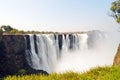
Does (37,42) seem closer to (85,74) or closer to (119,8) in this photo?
(119,8)

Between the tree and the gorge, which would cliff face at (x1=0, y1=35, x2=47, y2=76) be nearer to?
the gorge

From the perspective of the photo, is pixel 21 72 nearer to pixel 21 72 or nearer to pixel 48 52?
pixel 21 72

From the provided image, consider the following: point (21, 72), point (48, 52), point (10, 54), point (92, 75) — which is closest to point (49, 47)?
point (48, 52)

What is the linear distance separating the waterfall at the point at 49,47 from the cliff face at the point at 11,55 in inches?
65.5

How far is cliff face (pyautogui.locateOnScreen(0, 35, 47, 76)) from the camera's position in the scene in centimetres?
5656

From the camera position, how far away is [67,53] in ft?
219

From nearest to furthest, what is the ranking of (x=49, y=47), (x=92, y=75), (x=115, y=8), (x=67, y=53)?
(x=92, y=75) → (x=115, y=8) → (x=49, y=47) → (x=67, y=53)

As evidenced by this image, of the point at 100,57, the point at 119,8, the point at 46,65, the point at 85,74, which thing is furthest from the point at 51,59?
the point at 85,74

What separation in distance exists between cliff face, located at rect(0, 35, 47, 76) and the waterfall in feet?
5.46

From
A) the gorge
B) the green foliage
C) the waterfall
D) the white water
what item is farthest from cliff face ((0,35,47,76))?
the white water

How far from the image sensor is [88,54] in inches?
2867

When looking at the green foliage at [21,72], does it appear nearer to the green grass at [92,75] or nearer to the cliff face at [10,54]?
the cliff face at [10,54]

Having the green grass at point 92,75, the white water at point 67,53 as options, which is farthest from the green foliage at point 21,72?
the green grass at point 92,75

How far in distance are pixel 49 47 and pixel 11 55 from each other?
792cm
